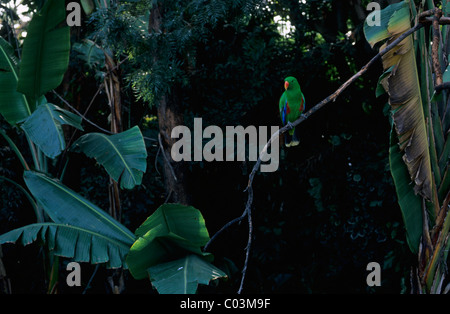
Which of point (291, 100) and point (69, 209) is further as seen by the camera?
point (291, 100)

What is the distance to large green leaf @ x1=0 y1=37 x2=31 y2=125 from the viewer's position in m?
4.24

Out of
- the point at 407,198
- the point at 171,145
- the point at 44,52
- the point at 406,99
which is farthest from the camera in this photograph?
the point at 171,145

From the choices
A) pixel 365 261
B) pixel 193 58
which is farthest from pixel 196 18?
pixel 365 261

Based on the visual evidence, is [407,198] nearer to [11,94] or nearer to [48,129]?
[48,129]

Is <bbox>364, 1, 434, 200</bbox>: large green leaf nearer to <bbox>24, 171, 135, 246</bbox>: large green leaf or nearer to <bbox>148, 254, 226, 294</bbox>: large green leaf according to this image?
<bbox>148, 254, 226, 294</bbox>: large green leaf

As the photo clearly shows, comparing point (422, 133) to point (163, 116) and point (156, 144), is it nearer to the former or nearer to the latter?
point (163, 116)

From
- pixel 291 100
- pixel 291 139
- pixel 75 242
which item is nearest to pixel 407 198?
pixel 291 100

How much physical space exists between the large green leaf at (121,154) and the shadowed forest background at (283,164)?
0.73m

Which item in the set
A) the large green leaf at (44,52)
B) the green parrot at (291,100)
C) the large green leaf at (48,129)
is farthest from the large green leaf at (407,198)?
the large green leaf at (44,52)

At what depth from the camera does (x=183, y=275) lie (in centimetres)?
333

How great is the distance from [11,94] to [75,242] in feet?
4.88

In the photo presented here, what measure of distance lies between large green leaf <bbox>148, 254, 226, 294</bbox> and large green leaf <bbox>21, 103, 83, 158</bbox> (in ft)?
Result: 3.65

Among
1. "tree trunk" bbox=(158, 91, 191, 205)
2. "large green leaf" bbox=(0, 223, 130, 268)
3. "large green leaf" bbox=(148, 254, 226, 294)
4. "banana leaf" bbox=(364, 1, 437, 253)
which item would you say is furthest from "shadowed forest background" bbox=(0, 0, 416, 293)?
"banana leaf" bbox=(364, 1, 437, 253)

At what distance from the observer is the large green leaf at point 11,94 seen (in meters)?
4.24
